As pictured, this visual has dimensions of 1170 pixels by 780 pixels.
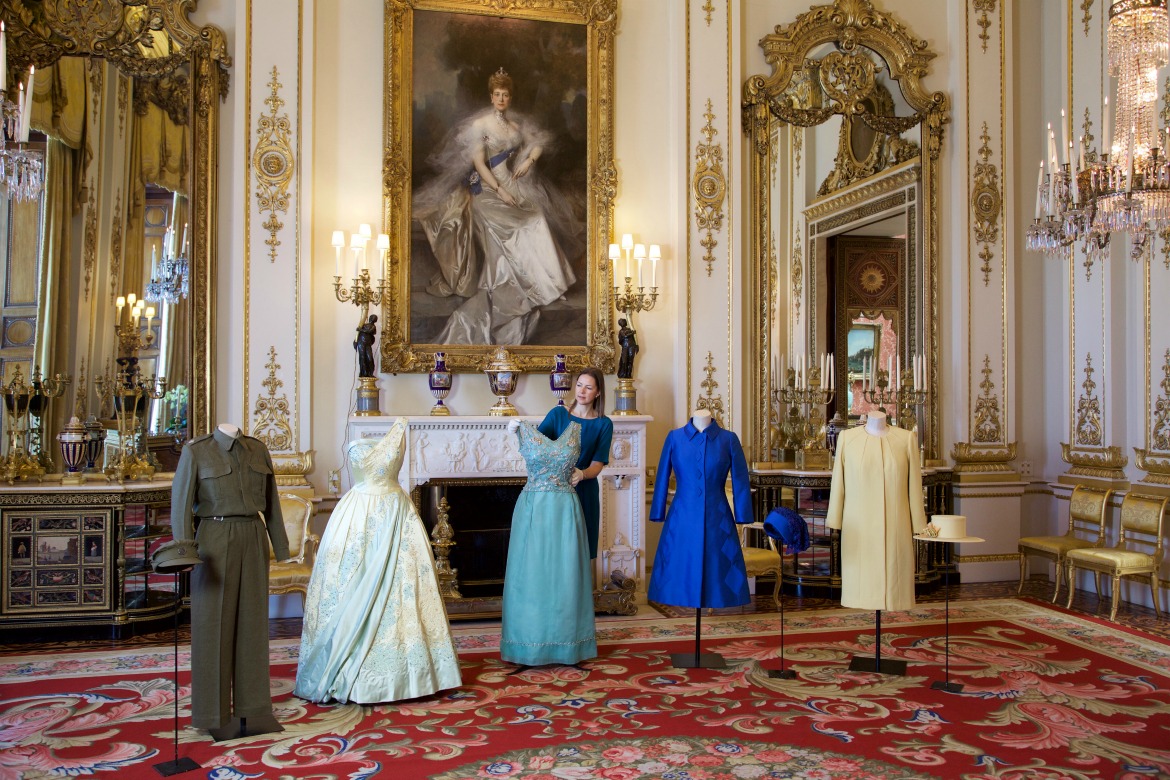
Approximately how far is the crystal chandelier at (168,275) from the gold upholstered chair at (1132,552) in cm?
747

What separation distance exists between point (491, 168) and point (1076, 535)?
20.2 ft

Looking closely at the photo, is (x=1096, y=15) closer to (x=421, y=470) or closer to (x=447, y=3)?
(x=447, y=3)

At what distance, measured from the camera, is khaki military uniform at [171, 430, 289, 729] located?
471cm

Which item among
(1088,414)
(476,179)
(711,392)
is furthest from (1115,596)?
(476,179)

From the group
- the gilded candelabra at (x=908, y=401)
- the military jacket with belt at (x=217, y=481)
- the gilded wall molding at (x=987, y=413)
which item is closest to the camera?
the military jacket with belt at (x=217, y=481)

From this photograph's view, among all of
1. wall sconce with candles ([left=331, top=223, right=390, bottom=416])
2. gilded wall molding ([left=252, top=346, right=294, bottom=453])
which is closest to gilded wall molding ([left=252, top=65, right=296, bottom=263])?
wall sconce with candles ([left=331, top=223, right=390, bottom=416])

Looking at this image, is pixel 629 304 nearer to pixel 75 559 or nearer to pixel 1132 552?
pixel 1132 552

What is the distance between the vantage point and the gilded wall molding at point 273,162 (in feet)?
25.7

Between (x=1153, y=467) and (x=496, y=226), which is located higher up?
(x=496, y=226)

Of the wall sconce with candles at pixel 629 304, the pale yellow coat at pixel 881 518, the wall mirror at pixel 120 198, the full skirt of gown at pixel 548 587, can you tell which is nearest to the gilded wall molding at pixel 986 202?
the wall sconce with candles at pixel 629 304

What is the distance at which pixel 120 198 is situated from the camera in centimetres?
767

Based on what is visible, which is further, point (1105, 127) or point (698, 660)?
point (1105, 127)

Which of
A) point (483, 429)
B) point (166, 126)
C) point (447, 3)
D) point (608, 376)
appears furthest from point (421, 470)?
point (447, 3)

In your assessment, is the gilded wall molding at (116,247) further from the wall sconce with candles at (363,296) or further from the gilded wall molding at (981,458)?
the gilded wall molding at (981,458)
